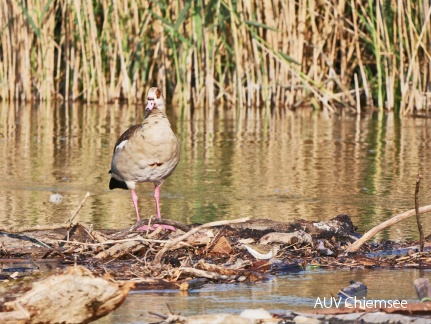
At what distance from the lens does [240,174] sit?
32.7ft

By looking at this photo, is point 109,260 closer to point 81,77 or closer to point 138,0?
point 138,0

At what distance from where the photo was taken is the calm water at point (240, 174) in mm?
6528

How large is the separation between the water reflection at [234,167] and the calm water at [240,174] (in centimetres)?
1

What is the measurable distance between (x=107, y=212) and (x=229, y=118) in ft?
25.9

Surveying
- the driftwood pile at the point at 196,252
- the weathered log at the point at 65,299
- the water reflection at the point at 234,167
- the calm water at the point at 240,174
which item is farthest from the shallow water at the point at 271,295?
the water reflection at the point at 234,167

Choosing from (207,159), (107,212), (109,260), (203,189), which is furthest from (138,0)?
(109,260)

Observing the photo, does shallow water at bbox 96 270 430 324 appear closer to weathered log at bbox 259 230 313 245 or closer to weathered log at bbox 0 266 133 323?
weathered log at bbox 0 266 133 323

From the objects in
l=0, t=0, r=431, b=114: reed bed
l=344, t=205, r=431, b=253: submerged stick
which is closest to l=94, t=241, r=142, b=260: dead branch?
l=344, t=205, r=431, b=253: submerged stick

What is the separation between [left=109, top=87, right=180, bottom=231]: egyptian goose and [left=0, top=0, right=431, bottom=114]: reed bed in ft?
26.0

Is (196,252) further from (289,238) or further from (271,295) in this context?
(271,295)

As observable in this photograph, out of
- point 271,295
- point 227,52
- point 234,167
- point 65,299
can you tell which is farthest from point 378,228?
point 227,52

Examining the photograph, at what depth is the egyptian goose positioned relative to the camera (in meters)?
7.09

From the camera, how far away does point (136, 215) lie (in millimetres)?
7535

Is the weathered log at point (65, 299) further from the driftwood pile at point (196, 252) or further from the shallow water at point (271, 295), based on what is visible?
the driftwood pile at point (196, 252)
